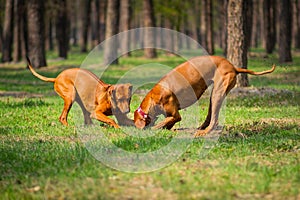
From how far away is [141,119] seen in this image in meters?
9.88

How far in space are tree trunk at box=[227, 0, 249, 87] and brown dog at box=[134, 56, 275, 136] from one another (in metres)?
6.99

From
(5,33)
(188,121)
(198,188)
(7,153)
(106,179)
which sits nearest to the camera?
(198,188)

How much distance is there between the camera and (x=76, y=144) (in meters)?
8.95

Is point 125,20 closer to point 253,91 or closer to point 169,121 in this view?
point 253,91

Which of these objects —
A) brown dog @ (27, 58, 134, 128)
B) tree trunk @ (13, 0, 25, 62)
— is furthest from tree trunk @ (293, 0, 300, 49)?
brown dog @ (27, 58, 134, 128)

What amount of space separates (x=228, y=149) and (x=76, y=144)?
222 centimetres

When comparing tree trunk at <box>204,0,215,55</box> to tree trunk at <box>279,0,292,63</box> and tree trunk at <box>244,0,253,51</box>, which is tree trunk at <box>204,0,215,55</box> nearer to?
tree trunk at <box>244,0,253,51</box>

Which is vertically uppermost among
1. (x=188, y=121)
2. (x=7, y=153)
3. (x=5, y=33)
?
(x=7, y=153)

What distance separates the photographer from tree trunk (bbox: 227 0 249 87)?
16.9m

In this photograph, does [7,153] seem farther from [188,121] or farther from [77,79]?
[188,121]

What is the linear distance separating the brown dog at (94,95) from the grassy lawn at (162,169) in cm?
30

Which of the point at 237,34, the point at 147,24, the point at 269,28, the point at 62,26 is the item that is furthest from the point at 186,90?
the point at 62,26

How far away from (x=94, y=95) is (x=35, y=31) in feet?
56.0

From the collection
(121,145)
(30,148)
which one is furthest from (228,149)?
(30,148)
